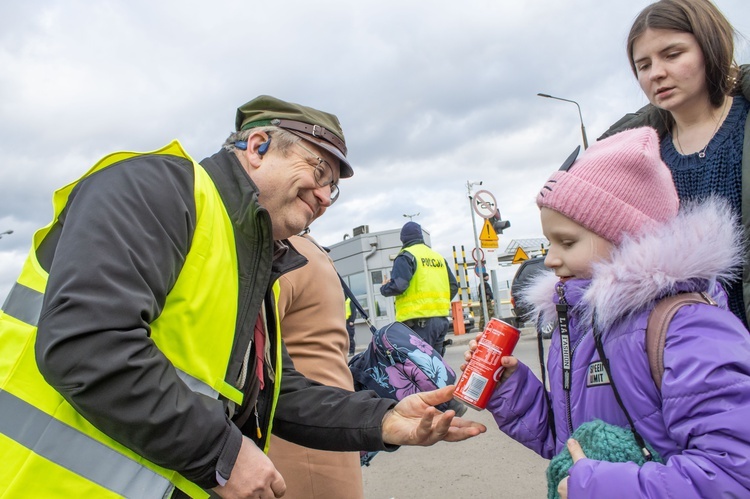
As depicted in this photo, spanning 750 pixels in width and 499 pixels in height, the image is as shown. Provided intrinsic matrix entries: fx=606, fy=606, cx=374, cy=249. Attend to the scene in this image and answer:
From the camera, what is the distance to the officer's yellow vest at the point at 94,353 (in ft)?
4.32

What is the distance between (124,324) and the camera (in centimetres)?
134

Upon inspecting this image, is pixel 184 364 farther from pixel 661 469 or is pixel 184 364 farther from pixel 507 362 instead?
pixel 661 469

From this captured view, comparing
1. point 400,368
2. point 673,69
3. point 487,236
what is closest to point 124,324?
point 673,69

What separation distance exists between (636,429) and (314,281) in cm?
156

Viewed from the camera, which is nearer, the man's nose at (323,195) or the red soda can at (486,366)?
the red soda can at (486,366)

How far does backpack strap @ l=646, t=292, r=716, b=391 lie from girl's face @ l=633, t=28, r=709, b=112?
76cm

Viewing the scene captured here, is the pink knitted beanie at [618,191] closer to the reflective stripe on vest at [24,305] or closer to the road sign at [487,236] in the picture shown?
the reflective stripe on vest at [24,305]

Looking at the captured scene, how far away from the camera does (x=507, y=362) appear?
6.29 feet

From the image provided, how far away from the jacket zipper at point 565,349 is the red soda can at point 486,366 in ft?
0.50

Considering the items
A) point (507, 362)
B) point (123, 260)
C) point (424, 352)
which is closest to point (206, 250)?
point (123, 260)

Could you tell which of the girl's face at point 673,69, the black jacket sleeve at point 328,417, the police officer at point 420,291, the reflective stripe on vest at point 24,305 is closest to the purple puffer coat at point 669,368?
the girl's face at point 673,69

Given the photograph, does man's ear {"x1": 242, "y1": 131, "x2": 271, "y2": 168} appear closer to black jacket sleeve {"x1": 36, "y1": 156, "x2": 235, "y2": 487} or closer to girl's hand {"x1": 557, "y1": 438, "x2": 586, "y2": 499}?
black jacket sleeve {"x1": 36, "y1": 156, "x2": 235, "y2": 487}

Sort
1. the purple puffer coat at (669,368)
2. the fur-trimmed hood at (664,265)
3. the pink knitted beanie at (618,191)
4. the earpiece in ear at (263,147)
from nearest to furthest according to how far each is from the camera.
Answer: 1. the purple puffer coat at (669,368)
2. the fur-trimmed hood at (664,265)
3. the pink knitted beanie at (618,191)
4. the earpiece in ear at (263,147)

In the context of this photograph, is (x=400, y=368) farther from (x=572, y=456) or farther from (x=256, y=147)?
(x=572, y=456)
